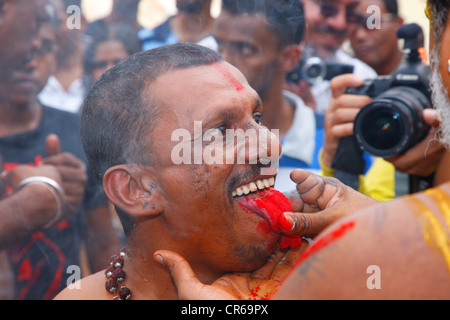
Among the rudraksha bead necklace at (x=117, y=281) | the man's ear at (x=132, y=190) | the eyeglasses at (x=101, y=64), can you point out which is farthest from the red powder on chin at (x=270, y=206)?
the eyeglasses at (x=101, y=64)

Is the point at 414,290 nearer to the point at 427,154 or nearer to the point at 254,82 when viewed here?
the point at 427,154

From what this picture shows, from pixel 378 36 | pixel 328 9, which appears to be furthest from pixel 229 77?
pixel 328 9

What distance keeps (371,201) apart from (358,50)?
8.29ft

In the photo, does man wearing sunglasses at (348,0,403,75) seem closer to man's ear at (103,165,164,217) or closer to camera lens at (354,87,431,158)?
camera lens at (354,87,431,158)

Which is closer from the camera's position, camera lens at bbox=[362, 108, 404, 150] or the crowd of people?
the crowd of people

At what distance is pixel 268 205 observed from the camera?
5.81 feet

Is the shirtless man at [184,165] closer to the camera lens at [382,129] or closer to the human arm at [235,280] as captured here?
the human arm at [235,280]

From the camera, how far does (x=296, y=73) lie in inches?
143

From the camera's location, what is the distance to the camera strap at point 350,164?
2400mm

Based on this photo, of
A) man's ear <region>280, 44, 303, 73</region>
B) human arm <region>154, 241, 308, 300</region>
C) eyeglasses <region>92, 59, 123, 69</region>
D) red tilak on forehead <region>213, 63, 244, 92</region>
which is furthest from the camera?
eyeglasses <region>92, 59, 123, 69</region>

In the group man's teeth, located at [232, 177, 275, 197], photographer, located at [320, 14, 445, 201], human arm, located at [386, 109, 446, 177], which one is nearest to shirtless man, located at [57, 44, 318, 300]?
man's teeth, located at [232, 177, 275, 197]

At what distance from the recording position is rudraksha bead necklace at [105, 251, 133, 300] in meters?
1.88

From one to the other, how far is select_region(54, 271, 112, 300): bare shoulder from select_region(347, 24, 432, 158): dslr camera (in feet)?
4.15

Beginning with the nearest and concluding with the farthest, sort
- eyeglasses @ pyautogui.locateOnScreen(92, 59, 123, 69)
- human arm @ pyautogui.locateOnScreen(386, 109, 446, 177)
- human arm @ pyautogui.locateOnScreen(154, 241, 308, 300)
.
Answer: human arm @ pyautogui.locateOnScreen(154, 241, 308, 300) → human arm @ pyautogui.locateOnScreen(386, 109, 446, 177) → eyeglasses @ pyautogui.locateOnScreen(92, 59, 123, 69)
